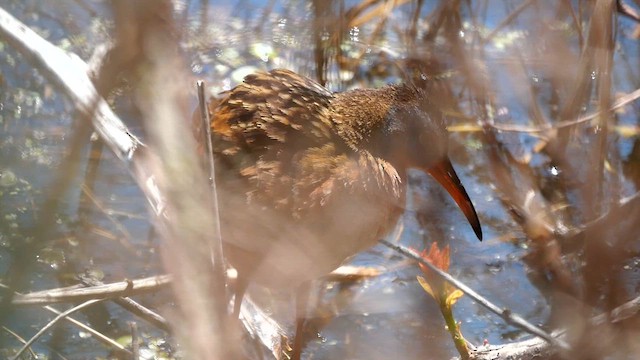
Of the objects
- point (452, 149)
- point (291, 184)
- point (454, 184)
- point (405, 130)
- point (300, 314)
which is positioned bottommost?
point (300, 314)

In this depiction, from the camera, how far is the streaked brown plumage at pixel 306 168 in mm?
2129

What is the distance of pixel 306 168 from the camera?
221 cm

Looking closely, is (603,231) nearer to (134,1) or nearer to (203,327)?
(203,327)

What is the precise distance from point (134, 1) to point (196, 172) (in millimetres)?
209

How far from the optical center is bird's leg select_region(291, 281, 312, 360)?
2.65 meters

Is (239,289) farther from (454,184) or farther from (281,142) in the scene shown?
(454,184)

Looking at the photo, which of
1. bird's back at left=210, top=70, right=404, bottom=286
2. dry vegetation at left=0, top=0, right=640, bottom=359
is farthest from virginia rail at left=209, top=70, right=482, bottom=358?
dry vegetation at left=0, top=0, right=640, bottom=359

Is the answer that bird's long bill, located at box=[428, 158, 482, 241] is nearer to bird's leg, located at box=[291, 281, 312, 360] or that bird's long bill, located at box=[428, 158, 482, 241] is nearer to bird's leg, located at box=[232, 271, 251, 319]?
bird's leg, located at box=[291, 281, 312, 360]

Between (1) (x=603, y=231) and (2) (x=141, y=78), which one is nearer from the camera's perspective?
(2) (x=141, y=78)

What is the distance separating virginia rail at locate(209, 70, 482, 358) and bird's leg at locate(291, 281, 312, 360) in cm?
10

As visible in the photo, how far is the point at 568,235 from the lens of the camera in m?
2.52

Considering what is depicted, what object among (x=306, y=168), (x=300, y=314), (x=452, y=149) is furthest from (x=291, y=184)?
(x=452, y=149)

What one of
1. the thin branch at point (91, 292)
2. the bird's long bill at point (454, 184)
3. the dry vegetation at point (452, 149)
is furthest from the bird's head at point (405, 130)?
the thin branch at point (91, 292)

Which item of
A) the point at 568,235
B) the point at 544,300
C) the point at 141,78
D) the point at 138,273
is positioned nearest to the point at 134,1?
the point at 141,78
